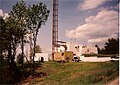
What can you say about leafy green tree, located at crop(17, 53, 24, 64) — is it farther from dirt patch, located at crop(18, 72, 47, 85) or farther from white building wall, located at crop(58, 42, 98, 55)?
white building wall, located at crop(58, 42, 98, 55)

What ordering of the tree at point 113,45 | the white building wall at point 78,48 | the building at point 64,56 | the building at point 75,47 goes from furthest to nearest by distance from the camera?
the building at point 64,56 < the white building wall at point 78,48 < the building at point 75,47 < the tree at point 113,45

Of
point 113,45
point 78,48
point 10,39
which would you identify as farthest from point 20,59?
point 78,48

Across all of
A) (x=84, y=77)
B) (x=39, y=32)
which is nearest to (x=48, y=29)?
(x=39, y=32)

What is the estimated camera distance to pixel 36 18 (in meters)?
5.86

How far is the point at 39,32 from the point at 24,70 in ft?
2.96

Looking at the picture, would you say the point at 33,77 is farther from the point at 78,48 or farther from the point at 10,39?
the point at 78,48

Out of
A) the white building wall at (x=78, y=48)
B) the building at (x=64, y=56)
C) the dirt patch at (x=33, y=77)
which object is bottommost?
the dirt patch at (x=33, y=77)

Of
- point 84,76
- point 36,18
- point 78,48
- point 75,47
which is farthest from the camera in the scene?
point 78,48

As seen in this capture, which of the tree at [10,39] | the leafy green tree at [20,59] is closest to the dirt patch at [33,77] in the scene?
the tree at [10,39]

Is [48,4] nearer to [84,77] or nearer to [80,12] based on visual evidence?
[80,12]

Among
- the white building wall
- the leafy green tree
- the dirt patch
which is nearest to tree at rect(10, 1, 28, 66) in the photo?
the leafy green tree

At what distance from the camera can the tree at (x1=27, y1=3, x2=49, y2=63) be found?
18.3ft

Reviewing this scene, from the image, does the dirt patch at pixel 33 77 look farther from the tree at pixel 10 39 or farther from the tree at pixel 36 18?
the tree at pixel 36 18

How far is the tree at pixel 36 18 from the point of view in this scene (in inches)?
219
